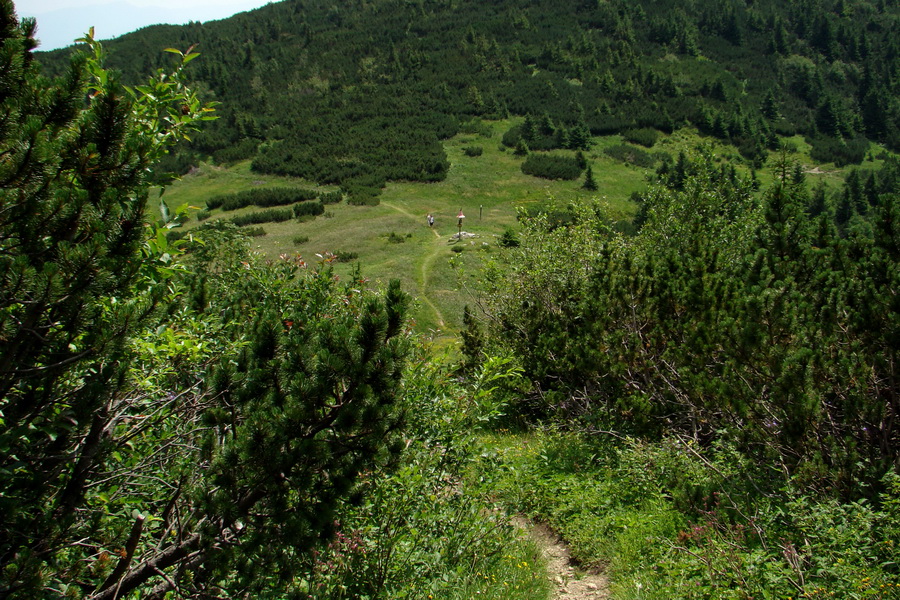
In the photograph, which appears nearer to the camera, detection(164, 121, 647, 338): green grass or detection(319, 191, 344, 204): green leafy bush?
detection(164, 121, 647, 338): green grass

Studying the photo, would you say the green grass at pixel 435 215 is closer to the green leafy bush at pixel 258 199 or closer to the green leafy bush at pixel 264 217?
the green leafy bush at pixel 258 199

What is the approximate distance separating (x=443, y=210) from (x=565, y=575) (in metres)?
49.0

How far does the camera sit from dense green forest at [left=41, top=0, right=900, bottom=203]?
77.6 metres

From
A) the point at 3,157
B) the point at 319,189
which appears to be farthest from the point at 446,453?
the point at 319,189

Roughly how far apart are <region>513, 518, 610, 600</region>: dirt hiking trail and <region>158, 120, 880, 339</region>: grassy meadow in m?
12.6

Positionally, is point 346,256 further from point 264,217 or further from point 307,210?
point 307,210

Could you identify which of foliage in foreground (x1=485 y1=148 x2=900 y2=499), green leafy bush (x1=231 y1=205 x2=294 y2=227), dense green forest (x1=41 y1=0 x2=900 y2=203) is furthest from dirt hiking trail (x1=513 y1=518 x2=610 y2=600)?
dense green forest (x1=41 y1=0 x2=900 y2=203)

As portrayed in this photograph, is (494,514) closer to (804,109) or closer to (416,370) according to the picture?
(416,370)

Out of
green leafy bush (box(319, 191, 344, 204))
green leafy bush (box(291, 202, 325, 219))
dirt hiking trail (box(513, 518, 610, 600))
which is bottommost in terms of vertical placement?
dirt hiking trail (box(513, 518, 610, 600))

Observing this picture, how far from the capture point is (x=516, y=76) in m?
98.9

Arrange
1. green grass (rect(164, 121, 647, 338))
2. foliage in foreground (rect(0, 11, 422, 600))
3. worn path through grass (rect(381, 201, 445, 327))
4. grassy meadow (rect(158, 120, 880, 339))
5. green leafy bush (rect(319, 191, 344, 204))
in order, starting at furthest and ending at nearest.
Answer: green leafy bush (rect(319, 191, 344, 204))
grassy meadow (rect(158, 120, 880, 339))
green grass (rect(164, 121, 647, 338))
worn path through grass (rect(381, 201, 445, 327))
foliage in foreground (rect(0, 11, 422, 600))

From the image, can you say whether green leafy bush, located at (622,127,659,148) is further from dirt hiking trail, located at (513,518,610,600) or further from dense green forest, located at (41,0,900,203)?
dirt hiking trail, located at (513,518,610,600)

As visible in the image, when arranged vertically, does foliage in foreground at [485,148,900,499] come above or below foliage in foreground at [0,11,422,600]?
below

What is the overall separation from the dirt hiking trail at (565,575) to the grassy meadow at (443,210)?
12586 millimetres
